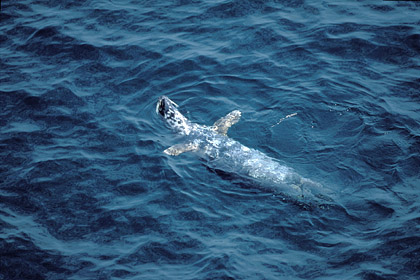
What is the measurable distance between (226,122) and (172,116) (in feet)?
4.63

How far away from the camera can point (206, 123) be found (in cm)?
1157

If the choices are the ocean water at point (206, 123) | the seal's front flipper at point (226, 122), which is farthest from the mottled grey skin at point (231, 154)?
the ocean water at point (206, 123)

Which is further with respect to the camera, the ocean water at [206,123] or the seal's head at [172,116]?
the seal's head at [172,116]

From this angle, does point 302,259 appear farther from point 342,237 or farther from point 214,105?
point 214,105

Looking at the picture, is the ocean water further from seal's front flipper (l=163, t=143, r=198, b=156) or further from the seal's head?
the seal's head

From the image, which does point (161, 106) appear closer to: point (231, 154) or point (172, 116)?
point (172, 116)

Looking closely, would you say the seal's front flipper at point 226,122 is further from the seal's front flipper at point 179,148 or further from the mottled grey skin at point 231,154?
the seal's front flipper at point 179,148

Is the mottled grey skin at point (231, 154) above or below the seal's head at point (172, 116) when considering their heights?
below

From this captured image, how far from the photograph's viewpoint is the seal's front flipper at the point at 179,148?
10.7 m

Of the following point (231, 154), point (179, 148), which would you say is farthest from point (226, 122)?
point (179, 148)

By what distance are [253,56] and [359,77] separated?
320 cm

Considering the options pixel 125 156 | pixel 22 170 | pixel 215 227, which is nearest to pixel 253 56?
pixel 125 156

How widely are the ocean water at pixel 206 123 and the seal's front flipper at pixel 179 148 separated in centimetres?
17

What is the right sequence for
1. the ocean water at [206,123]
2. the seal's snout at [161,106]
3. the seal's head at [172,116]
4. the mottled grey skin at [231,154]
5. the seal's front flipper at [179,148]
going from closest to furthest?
1. the ocean water at [206,123]
2. the mottled grey skin at [231,154]
3. the seal's front flipper at [179,148]
4. the seal's head at [172,116]
5. the seal's snout at [161,106]
